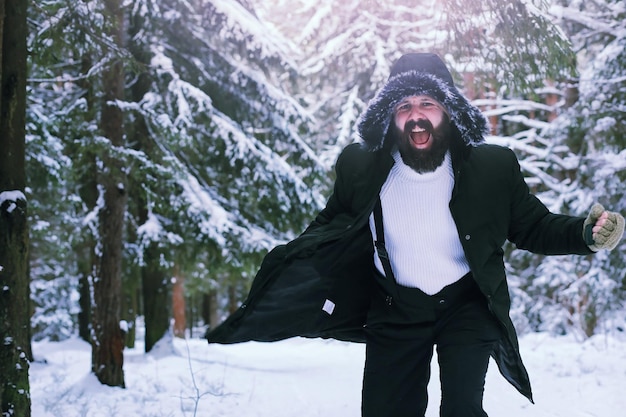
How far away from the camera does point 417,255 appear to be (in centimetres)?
353

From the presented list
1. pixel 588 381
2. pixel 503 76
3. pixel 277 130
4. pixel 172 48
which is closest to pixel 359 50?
pixel 277 130

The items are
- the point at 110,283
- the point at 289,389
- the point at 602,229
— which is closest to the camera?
the point at 602,229

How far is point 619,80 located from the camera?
838 centimetres

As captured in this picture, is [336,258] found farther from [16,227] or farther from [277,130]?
[277,130]

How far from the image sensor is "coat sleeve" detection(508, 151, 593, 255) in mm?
3340

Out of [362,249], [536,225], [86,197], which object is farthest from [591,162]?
[86,197]

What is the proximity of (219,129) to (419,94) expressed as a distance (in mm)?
7870

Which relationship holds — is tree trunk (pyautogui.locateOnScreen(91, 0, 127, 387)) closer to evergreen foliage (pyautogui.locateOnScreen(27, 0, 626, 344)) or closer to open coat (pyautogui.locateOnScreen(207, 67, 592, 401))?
evergreen foliage (pyautogui.locateOnScreen(27, 0, 626, 344))

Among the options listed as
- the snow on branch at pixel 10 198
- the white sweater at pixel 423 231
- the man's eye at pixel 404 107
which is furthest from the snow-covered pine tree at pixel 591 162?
the snow on branch at pixel 10 198

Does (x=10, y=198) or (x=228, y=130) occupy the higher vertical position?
(x=228, y=130)

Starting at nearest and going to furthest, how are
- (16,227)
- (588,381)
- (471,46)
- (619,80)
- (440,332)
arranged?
(440,332), (16,227), (471,46), (588,381), (619,80)

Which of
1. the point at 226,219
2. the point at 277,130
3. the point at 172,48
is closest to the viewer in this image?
the point at 226,219

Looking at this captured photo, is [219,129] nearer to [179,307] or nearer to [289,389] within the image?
[289,389]

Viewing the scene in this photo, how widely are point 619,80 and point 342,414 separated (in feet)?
17.9
